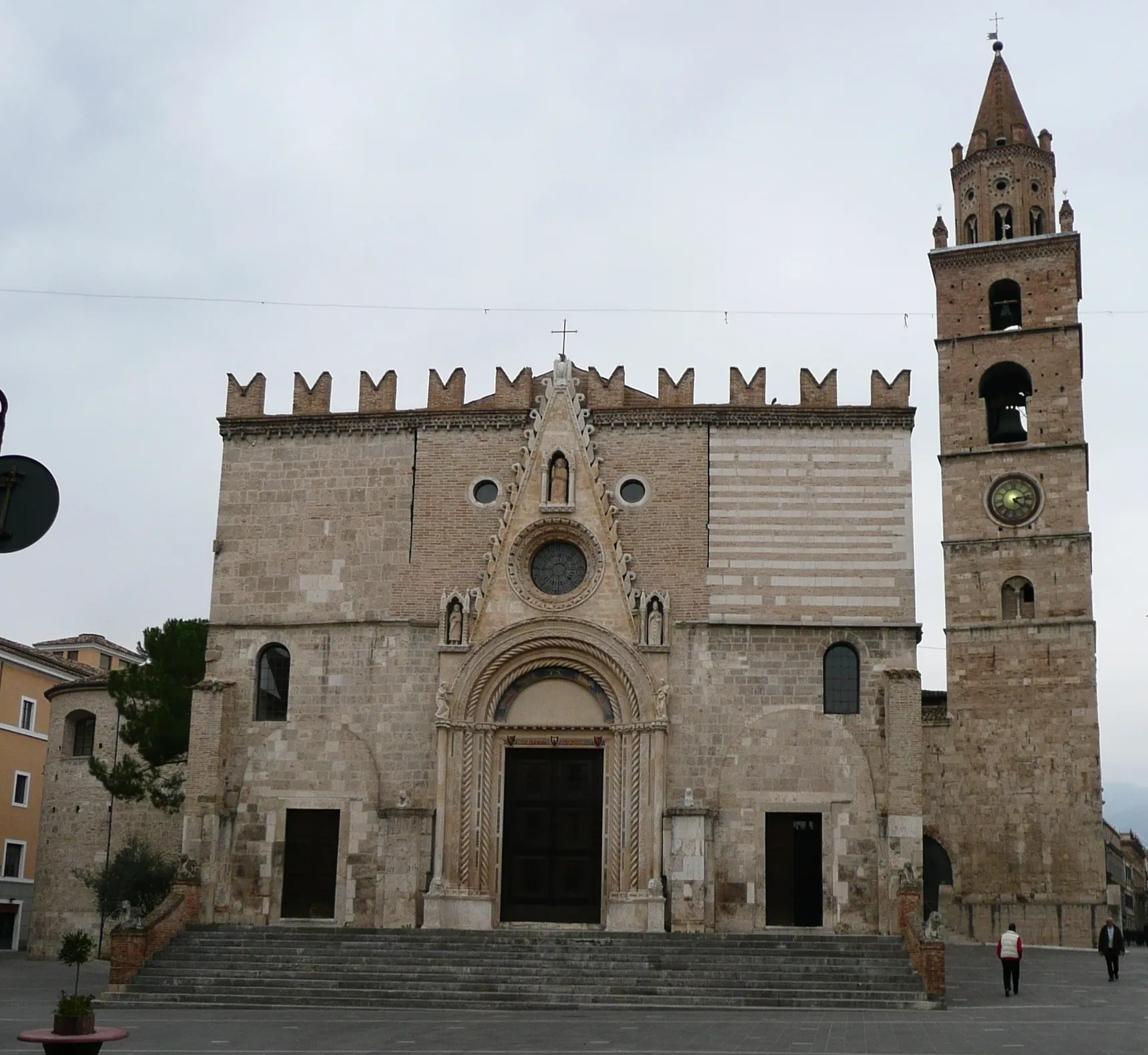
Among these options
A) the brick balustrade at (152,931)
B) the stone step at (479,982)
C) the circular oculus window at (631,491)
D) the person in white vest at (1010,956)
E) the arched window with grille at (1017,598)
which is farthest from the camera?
the arched window with grille at (1017,598)

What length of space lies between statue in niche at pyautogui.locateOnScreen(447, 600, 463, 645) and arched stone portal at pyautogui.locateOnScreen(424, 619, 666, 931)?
17.2 inches

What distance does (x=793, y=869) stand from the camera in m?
25.9

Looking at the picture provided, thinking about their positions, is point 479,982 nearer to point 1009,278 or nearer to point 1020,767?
point 1020,767

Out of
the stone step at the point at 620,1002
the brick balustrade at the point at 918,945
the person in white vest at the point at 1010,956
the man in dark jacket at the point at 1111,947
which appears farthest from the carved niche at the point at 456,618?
the man in dark jacket at the point at 1111,947

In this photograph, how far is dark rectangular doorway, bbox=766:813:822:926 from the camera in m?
25.8

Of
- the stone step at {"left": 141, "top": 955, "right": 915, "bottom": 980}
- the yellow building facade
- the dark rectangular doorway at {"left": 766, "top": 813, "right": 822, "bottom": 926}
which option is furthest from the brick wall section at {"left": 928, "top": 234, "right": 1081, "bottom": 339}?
the yellow building facade

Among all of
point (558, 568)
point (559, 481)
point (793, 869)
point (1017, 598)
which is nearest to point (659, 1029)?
point (793, 869)

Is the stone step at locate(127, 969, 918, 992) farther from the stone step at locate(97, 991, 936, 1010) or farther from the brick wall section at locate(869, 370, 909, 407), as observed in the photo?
the brick wall section at locate(869, 370, 909, 407)

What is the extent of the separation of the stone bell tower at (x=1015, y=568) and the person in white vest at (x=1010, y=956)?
58.9 ft

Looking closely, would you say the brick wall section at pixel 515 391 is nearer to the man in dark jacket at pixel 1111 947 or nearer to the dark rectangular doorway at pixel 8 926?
the man in dark jacket at pixel 1111 947

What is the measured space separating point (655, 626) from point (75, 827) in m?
19.4

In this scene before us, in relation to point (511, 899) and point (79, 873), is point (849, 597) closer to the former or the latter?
point (511, 899)

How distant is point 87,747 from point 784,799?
2155 cm

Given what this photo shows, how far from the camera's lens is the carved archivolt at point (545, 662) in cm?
2684
